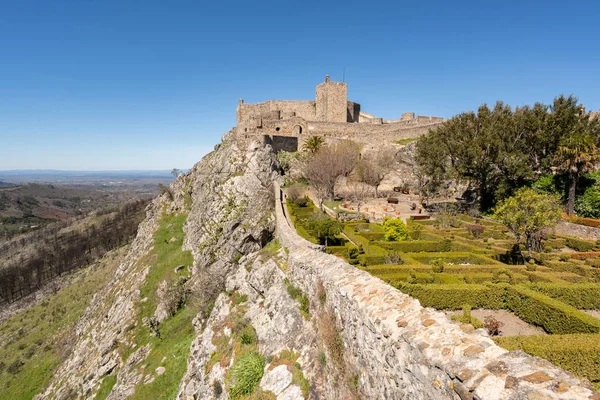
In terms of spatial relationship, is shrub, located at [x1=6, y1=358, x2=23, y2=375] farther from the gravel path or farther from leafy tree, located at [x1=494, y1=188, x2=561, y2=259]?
leafy tree, located at [x1=494, y1=188, x2=561, y2=259]

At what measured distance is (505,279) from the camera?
1548 cm

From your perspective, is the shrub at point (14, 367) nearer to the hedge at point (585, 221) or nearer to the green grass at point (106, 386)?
the green grass at point (106, 386)

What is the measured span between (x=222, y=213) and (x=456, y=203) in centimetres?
3283

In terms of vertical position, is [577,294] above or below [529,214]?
below

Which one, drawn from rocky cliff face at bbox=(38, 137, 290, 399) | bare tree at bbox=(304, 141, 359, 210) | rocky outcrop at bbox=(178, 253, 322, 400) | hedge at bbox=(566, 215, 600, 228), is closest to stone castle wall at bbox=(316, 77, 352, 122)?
bare tree at bbox=(304, 141, 359, 210)

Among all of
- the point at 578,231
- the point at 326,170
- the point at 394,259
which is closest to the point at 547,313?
the point at 394,259

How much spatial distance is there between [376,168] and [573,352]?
138ft

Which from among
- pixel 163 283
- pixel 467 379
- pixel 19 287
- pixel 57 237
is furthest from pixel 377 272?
pixel 57 237

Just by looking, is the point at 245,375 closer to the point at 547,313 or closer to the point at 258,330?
the point at 258,330

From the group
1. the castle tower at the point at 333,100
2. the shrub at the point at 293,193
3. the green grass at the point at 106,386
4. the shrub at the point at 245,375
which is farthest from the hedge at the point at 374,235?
the castle tower at the point at 333,100

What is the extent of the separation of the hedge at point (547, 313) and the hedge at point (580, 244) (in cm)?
1519

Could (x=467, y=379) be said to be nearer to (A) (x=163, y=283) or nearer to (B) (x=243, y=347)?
(B) (x=243, y=347)

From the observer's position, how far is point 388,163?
51219 mm

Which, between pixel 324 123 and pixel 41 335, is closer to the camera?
pixel 41 335
